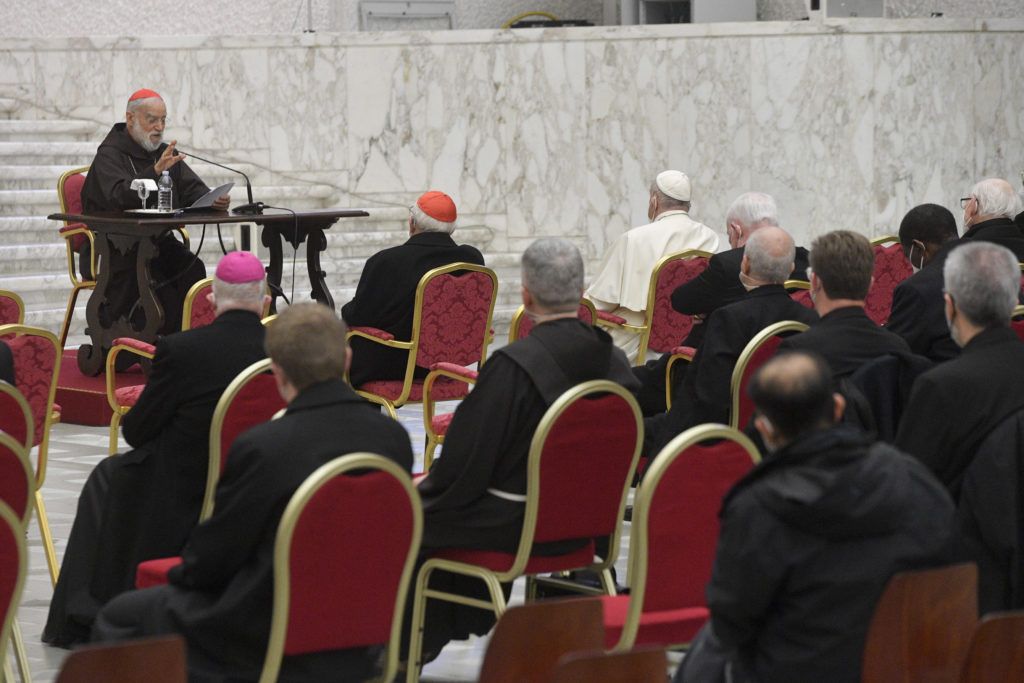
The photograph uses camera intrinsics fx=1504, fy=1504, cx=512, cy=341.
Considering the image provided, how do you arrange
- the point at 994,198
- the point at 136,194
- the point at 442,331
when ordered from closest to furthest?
the point at 442,331 → the point at 994,198 → the point at 136,194

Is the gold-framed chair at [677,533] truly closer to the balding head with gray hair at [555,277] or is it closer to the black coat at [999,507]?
the black coat at [999,507]

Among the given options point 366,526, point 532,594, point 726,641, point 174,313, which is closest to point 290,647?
point 366,526

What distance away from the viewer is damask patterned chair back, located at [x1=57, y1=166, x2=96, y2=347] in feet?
25.9

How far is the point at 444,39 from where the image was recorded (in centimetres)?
1085

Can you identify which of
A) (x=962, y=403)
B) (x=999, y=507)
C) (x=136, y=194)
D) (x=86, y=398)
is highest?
(x=136, y=194)

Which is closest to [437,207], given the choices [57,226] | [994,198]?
[994,198]

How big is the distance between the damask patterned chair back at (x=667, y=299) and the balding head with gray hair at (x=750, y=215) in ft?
0.71

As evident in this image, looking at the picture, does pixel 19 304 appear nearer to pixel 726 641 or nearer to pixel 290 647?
pixel 290 647

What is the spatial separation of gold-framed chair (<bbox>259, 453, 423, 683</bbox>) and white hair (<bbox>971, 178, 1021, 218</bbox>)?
394 cm

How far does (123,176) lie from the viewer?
7762mm

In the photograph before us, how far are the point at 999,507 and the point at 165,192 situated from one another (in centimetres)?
538

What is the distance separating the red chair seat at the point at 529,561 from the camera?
350 cm

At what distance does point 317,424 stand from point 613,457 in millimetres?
912

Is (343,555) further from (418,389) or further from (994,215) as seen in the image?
(994,215)
